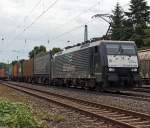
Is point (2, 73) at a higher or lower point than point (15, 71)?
higher

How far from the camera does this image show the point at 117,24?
84.0m

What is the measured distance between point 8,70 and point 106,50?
59559 mm

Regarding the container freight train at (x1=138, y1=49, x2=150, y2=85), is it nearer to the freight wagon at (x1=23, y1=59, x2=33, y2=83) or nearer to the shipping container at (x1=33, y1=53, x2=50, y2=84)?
the shipping container at (x1=33, y1=53, x2=50, y2=84)

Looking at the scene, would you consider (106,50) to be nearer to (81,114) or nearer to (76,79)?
(76,79)

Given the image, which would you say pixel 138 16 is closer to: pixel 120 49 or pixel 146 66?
pixel 146 66

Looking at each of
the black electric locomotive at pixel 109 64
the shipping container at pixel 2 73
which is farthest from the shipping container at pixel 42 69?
the shipping container at pixel 2 73

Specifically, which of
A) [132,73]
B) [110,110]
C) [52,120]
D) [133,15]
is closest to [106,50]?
[132,73]

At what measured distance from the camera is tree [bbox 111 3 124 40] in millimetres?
75419

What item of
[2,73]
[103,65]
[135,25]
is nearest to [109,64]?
[103,65]

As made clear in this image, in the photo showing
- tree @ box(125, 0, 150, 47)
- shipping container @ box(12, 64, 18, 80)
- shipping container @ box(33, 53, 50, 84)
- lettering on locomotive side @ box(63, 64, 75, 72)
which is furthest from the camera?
tree @ box(125, 0, 150, 47)

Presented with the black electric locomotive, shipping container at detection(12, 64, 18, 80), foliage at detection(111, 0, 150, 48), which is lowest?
the black electric locomotive

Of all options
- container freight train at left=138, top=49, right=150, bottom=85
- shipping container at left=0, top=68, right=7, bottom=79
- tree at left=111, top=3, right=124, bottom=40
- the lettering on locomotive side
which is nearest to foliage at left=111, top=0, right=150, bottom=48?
tree at left=111, top=3, right=124, bottom=40

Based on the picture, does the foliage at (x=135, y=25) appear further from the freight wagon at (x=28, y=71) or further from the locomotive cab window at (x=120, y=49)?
the locomotive cab window at (x=120, y=49)

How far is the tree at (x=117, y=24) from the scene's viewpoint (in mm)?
75419
